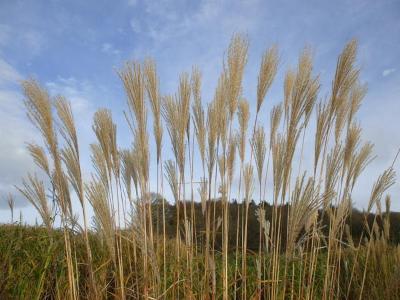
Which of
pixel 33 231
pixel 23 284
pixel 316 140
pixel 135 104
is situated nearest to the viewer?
pixel 135 104

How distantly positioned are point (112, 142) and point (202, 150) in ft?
2.28

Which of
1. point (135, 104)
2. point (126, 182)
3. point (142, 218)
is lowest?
point (142, 218)

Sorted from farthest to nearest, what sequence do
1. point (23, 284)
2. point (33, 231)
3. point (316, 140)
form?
point (33, 231) < point (23, 284) < point (316, 140)

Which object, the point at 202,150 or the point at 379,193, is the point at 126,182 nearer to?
the point at 202,150

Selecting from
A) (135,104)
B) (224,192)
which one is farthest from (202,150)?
(135,104)

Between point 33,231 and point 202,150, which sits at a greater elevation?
point 202,150

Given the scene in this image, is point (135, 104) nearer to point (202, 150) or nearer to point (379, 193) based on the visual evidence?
point (202, 150)

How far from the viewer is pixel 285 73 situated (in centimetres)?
318

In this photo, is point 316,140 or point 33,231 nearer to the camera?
point 316,140

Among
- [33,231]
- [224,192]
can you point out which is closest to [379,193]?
[224,192]

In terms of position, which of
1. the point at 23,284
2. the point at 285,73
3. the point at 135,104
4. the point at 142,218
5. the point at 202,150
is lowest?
the point at 23,284

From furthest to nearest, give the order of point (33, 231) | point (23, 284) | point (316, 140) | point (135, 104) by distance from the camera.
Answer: point (33, 231)
point (23, 284)
point (316, 140)
point (135, 104)

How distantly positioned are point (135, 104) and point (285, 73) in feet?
3.90

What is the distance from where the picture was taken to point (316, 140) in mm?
3023
